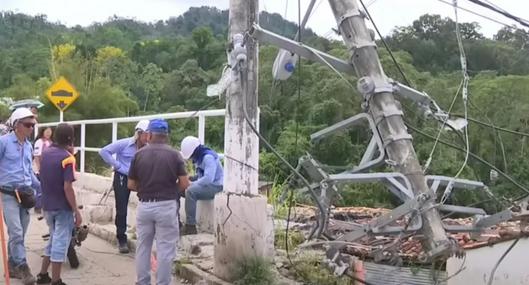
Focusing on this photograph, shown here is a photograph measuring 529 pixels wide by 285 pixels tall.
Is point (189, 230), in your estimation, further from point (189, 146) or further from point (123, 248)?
point (189, 146)

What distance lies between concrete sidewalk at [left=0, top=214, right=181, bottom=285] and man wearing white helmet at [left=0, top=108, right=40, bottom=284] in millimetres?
222

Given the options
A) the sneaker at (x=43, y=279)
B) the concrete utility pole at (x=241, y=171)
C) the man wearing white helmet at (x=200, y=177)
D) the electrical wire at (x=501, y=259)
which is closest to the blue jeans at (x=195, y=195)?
the man wearing white helmet at (x=200, y=177)

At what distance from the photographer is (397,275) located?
20.9 ft

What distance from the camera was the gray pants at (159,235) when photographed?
6.04 metres

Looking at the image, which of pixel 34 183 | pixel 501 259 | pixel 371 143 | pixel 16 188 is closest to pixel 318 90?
pixel 34 183

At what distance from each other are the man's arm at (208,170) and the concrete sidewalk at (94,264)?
1231 mm

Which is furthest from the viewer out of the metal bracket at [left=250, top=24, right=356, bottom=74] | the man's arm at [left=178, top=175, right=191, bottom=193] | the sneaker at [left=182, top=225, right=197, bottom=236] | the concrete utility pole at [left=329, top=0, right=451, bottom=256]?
the sneaker at [left=182, top=225, right=197, bottom=236]

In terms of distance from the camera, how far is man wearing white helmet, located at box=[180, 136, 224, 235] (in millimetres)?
8078

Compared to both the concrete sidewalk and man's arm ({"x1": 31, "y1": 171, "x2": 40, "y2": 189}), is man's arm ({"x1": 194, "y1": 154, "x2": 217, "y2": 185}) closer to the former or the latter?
the concrete sidewalk

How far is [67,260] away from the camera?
25.7ft

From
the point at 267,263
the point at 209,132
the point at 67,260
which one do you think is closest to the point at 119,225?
the point at 67,260

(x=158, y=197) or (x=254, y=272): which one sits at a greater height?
(x=158, y=197)

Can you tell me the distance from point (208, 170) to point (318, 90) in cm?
1601

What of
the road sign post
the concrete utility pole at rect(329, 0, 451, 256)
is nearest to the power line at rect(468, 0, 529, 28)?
the concrete utility pole at rect(329, 0, 451, 256)
